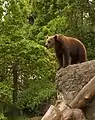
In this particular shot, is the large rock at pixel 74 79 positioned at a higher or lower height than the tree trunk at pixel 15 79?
higher

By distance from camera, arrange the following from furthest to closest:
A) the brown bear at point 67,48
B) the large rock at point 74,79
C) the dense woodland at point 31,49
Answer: the dense woodland at point 31,49 < the brown bear at point 67,48 < the large rock at point 74,79

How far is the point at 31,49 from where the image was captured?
10.9 meters

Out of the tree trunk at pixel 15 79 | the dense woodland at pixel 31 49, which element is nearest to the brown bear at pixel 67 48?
the dense woodland at pixel 31 49

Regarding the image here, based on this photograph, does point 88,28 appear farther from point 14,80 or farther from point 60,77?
point 60,77

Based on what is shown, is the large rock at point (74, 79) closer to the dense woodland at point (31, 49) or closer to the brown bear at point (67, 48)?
the brown bear at point (67, 48)

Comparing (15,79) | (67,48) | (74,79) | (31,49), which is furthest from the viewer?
(15,79)

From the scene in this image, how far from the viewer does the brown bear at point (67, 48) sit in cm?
693

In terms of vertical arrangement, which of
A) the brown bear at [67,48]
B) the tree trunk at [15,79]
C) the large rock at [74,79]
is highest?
the brown bear at [67,48]

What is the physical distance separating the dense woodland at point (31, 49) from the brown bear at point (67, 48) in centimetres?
324

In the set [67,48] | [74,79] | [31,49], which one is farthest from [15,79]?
[74,79]

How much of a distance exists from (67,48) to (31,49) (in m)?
4.09

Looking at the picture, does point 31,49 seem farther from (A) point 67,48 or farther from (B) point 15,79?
(A) point 67,48

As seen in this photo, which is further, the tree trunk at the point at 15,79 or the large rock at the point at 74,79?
the tree trunk at the point at 15,79

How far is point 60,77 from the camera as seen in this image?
21.0 feet
